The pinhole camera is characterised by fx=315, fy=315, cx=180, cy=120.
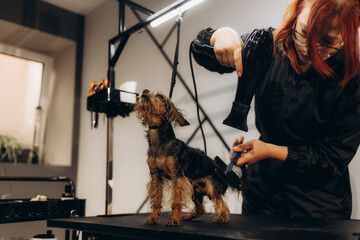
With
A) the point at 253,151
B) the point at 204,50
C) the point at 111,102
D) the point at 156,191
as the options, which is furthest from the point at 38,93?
the point at 253,151

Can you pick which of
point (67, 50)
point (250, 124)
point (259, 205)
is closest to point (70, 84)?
point (67, 50)

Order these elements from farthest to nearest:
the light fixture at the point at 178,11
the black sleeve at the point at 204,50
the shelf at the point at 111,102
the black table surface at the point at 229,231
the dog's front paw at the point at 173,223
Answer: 1. the shelf at the point at 111,102
2. the light fixture at the point at 178,11
3. the black sleeve at the point at 204,50
4. the dog's front paw at the point at 173,223
5. the black table surface at the point at 229,231

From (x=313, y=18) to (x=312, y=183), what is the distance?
0.51 meters

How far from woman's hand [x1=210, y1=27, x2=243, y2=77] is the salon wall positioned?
628mm

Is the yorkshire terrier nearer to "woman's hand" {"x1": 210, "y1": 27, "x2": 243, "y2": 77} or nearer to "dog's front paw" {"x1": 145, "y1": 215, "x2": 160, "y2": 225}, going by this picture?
"dog's front paw" {"x1": 145, "y1": 215, "x2": 160, "y2": 225}

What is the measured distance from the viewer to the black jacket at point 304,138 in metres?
0.90

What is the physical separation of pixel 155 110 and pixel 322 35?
0.45 metres

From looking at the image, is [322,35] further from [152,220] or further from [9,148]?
[9,148]

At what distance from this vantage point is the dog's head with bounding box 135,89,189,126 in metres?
0.73

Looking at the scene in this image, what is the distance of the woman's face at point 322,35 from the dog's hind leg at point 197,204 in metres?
0.46

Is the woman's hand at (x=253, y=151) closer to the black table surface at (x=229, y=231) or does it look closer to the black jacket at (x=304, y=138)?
the black jacket at (x=304, y=138)

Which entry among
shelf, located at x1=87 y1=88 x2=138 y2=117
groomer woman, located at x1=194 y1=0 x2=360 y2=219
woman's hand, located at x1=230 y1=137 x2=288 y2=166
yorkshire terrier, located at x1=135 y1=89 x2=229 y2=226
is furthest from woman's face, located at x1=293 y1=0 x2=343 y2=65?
shelf, located at x1=87 y1=88 x2=138 y2=117

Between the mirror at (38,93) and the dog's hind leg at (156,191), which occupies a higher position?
the mirror at (38,93)

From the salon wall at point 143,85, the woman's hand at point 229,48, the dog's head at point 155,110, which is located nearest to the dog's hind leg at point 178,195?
the dog's head at point 155,110
